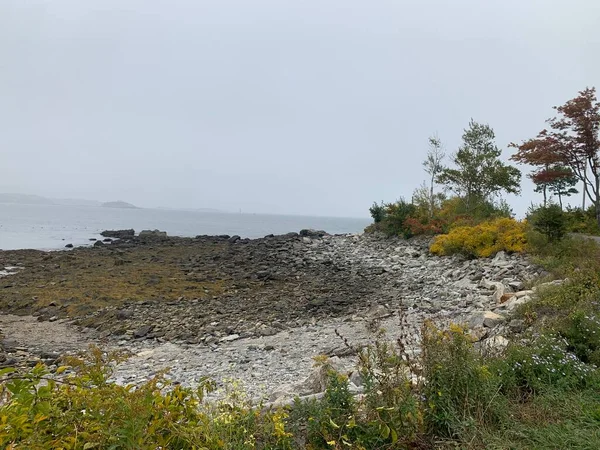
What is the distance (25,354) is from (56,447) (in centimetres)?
835

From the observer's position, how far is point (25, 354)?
8.49 m

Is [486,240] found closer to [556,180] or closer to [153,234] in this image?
[556,180]

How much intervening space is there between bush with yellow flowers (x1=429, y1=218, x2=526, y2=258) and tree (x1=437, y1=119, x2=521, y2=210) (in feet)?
30.6

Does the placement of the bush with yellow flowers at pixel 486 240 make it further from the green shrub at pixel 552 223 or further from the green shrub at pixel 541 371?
the green shrub at pixel 541 371

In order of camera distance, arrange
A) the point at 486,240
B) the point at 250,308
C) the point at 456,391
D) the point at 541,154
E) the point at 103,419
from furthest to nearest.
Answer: the point at 541,154 < the point at 486,240 < the point at 250,308 < the point at 456,391 < the point at 103,419

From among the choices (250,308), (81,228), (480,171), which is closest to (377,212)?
(480,171)

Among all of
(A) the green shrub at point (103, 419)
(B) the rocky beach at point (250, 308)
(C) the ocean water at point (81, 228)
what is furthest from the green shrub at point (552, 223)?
(C) the ocean water at point (81, 228)

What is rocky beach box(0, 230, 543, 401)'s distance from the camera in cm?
703

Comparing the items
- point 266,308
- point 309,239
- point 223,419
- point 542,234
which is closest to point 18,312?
point 266,308

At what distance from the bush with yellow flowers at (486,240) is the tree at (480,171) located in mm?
9315

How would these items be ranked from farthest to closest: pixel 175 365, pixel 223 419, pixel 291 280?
1. pixel 291 280
2. pixel 175 365
3. pixel 223 419

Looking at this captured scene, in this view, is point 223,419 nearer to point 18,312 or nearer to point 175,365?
point 175,365

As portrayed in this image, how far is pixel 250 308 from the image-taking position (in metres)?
11.8

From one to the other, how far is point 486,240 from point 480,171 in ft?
41.7
